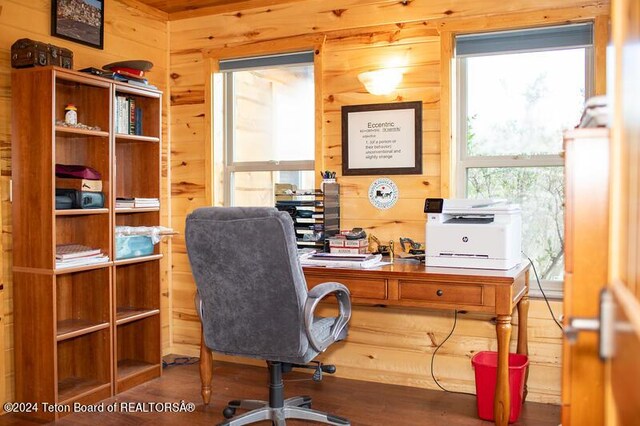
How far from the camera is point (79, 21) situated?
3.59 m

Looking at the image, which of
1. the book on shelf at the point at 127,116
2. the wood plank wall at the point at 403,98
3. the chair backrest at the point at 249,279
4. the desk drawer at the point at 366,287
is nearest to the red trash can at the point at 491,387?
the wood plank wall at the point at 403,98

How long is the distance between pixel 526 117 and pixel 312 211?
4.43 feet

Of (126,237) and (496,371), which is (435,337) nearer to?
(496,371)

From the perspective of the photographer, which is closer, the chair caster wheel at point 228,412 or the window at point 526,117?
the chair caster wheel at point 228,412

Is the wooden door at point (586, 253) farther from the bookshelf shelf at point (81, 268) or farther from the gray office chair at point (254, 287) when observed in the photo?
the bookshelf shelf at point (81, 268)

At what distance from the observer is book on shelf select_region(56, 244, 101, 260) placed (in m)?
3.16

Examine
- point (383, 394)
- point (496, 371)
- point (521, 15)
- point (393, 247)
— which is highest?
point (521, 15)

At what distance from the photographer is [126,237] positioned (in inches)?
142

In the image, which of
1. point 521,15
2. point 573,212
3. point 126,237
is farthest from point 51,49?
point 573,212

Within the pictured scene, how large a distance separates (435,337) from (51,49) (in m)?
2.66

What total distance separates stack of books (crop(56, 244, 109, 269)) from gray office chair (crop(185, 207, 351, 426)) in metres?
0.92

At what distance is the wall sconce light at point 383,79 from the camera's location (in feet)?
11.9

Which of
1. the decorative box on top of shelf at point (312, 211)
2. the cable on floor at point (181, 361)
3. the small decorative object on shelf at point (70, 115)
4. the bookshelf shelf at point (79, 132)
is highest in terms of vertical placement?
the small decorative object on shelf at point (70, 115)

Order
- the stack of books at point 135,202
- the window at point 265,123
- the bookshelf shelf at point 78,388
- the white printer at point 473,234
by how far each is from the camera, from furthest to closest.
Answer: the window at point 265,123, the stack of books at point 135,202, the bookshelf shelf at point 78,388, the white printer at point 473,234
